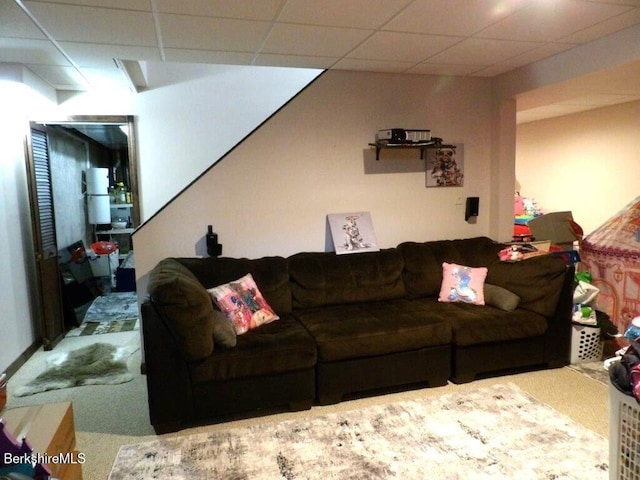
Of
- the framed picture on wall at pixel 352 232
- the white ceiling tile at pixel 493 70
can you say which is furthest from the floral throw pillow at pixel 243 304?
the white ceiling tile at pixel 493 70

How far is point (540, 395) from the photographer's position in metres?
2.87

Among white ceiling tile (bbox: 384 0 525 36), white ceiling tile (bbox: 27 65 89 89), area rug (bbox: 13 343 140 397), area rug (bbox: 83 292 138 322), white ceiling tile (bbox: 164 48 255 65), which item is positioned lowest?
area rug (bbox: 13 343 140 397)

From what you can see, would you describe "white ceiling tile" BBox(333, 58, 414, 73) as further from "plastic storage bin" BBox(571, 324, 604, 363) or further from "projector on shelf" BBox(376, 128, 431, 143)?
"plastic storage bin" BBox(571, 324, 604, 363)

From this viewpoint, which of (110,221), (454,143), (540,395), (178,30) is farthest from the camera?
(110,221)

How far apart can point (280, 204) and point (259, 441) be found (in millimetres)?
1872

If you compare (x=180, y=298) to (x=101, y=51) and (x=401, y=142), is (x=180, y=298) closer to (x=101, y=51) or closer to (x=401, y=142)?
(x=101, y=51)

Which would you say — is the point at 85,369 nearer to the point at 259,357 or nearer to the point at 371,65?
the point at 259,357

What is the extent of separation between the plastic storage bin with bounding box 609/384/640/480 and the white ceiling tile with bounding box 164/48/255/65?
2.97m

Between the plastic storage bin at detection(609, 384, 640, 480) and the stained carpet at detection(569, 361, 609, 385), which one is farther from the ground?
the plastic storage bin at detection(609, 384, 640, 480)

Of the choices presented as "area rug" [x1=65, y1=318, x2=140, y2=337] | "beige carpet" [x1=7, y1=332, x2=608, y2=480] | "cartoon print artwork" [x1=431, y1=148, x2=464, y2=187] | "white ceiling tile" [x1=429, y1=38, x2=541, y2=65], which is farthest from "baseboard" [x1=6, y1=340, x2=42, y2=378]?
"white ceiling tile" [x1=429, y1=38, x2=541, y2=65]

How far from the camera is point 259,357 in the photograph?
2615 mm

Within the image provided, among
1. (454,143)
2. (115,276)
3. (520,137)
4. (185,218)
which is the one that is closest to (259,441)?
(185,218)

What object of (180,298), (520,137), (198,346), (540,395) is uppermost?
(520,137)

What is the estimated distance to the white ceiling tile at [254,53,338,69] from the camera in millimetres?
3277
